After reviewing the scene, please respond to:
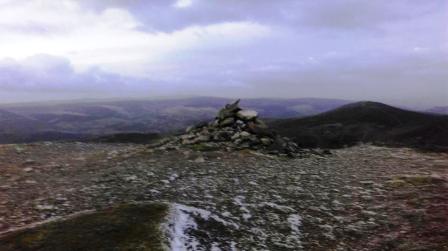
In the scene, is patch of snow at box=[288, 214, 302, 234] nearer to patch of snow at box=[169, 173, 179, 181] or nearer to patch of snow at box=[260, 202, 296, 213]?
patch of snow at box=[260, 202, 296, 213]

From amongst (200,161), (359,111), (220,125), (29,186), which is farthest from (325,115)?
(29,186)

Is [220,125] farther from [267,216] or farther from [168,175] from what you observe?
[267,216]

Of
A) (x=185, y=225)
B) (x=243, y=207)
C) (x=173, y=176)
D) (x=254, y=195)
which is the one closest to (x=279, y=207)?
(x=243, y=207)

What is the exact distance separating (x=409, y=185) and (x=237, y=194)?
1076cm

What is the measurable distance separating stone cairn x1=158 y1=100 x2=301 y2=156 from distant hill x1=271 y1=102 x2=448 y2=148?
144 feet

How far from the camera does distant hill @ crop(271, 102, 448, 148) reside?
91.6m

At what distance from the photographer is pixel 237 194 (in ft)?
80.3

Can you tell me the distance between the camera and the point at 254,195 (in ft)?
80.6

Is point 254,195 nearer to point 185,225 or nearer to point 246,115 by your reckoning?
point 185,225

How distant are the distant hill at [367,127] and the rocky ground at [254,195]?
2068 inches

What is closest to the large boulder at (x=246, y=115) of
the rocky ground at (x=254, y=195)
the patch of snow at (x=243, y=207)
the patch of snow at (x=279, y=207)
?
the rocky ground at (x=254, y=195)

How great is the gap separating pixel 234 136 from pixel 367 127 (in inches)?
3092

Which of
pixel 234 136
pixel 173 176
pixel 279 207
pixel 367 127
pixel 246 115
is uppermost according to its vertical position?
pixel 246 115

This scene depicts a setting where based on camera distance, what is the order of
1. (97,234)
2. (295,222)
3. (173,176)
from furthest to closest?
1. (173,176)
2. (295,222)
3. (97,234)
